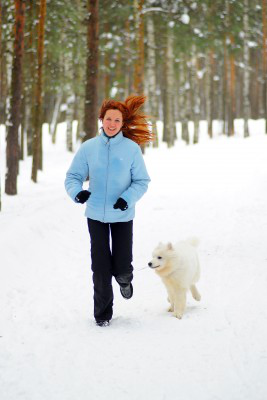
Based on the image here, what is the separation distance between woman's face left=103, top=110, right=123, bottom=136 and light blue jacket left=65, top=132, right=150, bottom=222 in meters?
0.06

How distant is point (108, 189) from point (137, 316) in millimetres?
1445

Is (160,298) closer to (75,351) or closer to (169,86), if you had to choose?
(75,351)

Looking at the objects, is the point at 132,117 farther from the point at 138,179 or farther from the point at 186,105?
the point at 186,105

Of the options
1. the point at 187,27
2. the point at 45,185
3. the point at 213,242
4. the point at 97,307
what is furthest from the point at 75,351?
the point at 187,27

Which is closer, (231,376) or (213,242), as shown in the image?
(231,376)

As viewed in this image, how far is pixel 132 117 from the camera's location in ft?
16.0

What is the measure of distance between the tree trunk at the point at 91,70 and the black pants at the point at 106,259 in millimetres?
9110

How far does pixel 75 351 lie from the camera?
3.98 meters

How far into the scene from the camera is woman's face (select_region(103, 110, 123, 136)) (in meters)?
4.64

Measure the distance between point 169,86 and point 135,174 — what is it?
19.9 metres

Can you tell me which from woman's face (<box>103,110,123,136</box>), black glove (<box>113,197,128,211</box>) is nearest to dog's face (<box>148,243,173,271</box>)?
black glove (<box>113,197,128,211</box>)

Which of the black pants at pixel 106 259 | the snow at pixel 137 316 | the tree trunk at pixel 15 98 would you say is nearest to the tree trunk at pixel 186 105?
the tree trunk at pixel 15 98

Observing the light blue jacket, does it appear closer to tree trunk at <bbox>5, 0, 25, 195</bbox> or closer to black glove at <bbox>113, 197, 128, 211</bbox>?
black glove at <bbox>113, 197, 128, 211</bbox>

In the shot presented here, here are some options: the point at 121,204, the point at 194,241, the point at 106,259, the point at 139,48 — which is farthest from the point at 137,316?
the point at 139,48
